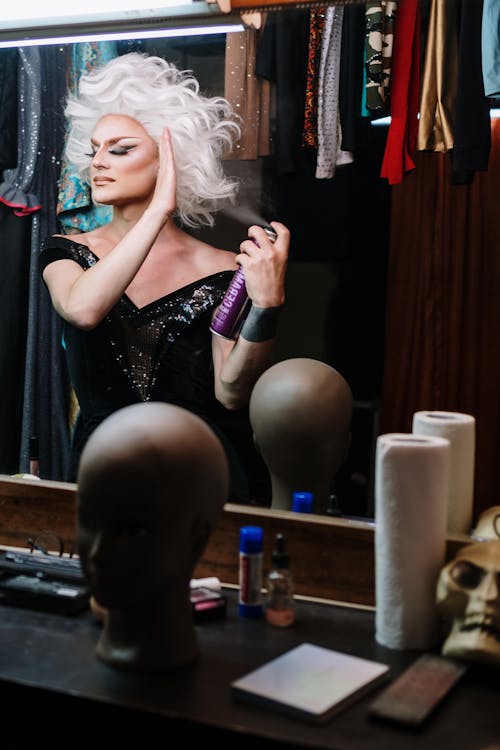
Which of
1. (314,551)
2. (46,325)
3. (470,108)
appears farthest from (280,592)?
(470,108)

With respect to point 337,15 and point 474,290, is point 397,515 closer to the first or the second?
point 474,290

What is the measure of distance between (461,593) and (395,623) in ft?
0.52

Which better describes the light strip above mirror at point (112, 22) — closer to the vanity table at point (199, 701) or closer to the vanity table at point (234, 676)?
the vanity table at point (234, 676)

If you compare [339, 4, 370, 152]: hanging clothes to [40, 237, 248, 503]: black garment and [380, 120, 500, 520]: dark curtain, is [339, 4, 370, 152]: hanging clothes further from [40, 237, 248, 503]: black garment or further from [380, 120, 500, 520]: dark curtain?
[40, 237, 248, 503]: black garment

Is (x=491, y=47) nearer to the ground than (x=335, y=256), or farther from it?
farther from it

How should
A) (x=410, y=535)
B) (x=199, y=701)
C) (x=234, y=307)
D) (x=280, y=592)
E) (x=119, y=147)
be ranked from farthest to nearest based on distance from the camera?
1. (x=119, y=147)
2. (x=234, y=307)
3. (x=280, y=592)
4. (x=410, y=535)
5. (x=199, y=701)

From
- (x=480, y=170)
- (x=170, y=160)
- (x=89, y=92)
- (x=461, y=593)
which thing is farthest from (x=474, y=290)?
(x=89, y=92)

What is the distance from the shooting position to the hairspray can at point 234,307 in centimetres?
190

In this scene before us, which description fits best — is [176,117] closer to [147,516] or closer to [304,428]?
[304,428]

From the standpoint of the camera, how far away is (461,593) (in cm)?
136

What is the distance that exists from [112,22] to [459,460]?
1.26 metres

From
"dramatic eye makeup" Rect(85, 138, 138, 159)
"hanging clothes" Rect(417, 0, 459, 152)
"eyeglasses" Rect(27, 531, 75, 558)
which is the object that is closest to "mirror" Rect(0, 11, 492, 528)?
"hanging clothes" Rect(417, 0, 459, 152)

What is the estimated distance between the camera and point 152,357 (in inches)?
78.0

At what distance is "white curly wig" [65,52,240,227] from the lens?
1.94m
